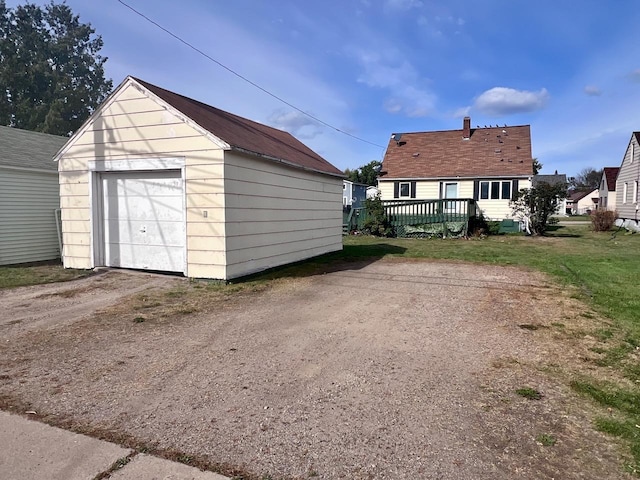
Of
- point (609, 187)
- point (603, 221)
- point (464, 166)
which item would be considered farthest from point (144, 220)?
point (609, 187)

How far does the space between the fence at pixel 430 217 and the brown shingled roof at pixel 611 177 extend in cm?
1958

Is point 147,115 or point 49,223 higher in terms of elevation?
point 147,115

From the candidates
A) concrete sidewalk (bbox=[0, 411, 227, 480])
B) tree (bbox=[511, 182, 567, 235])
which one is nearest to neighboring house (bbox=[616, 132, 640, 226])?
tree (bbox=[511, 182, 567, 235])

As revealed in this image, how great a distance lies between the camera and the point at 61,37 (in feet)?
159

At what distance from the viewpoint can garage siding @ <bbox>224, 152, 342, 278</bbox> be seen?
841 cm

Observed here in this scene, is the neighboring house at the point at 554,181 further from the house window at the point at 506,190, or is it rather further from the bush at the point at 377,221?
the bush at the point at 377,221

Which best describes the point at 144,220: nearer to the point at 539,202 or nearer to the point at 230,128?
the point at 230,128

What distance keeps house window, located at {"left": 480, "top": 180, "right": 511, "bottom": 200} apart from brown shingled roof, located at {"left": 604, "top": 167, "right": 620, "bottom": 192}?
1518 cm

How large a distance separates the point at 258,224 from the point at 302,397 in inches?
246

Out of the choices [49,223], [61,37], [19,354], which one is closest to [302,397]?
[19,354]

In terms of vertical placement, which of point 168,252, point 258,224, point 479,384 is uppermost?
point 258,224

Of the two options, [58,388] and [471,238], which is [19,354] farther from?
[471,238]

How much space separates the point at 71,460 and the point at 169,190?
267 inches

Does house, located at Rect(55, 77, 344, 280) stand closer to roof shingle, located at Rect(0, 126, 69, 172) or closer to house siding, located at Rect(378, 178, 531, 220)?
roof shingle, located at Rect(0, 126, 69, 172)
